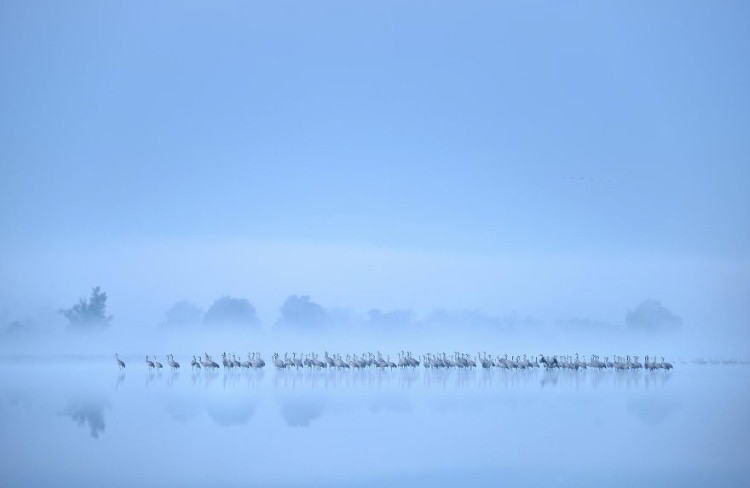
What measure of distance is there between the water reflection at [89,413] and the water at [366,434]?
0.07ft

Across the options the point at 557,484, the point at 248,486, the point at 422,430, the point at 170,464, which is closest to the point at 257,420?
the point at 422,430

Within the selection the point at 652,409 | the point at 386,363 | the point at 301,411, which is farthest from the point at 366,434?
the point at 386,363

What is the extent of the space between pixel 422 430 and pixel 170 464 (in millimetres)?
3014

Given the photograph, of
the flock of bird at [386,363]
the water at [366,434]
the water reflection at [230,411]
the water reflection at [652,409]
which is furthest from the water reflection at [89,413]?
the flock of bird at [386,363]

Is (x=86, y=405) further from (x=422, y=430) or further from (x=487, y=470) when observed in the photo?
(x=487, y=470)

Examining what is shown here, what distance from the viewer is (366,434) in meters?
9.74

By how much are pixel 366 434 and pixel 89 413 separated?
3.42 m

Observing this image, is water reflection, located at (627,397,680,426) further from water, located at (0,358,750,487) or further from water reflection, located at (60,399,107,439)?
water reflection, located at (60,399,107,439)

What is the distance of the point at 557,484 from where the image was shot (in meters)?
7.46

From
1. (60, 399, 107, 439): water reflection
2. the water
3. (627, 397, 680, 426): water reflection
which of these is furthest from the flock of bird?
(60, 399, 107, 439): water reflection

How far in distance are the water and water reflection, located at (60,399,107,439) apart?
0.02m

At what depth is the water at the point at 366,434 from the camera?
25.3ft

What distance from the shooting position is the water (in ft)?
25.3

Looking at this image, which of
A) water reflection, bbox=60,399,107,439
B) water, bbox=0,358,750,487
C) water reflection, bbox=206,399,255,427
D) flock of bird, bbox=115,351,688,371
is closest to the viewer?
water, bbox=0,358,750,487
